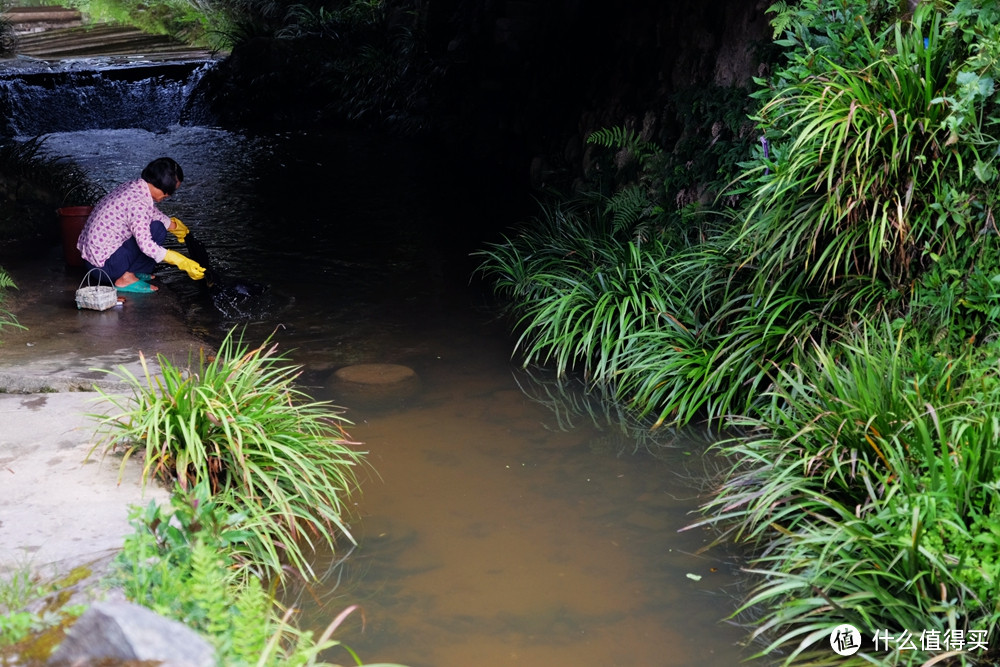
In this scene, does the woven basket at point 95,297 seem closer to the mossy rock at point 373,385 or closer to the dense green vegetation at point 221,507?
the mossy rock at point 373,385

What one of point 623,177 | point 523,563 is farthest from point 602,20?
point 523,563

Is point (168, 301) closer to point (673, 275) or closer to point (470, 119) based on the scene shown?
point (673, 275)

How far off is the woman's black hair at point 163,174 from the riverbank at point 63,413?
0.85m

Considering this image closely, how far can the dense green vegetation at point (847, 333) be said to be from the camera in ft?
10.8

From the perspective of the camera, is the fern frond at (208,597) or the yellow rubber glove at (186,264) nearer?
the fern frond at (208,597)

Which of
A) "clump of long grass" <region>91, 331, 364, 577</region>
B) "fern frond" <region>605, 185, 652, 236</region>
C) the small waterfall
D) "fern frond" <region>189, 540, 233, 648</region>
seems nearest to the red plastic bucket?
"clump of long grass" <region>91, 331, 364, 577</region>

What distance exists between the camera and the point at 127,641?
2.20 m

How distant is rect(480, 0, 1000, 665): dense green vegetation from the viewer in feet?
10.8

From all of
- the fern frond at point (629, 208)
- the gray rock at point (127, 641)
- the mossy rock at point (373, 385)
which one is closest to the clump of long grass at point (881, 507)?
the gray rock at point (127, 641)

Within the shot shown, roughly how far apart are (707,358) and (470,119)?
29.1ft

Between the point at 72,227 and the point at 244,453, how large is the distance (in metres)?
4.23

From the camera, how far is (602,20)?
9.54m

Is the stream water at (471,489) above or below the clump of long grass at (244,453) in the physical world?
below

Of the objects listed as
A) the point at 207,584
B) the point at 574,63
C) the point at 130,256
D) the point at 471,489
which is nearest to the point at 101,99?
the point at 574,63
